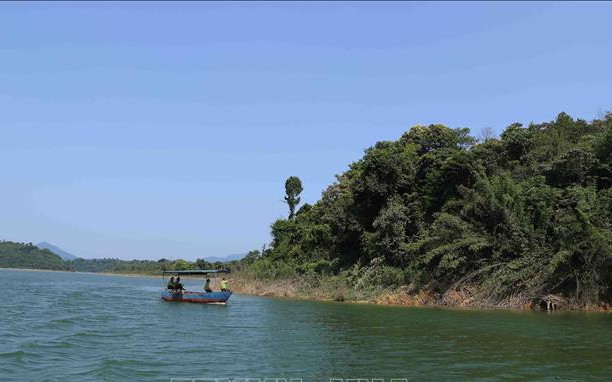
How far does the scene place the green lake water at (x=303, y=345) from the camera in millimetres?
13602

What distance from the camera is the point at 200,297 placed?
36.0 meters

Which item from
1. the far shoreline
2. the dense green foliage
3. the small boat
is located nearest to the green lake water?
the far shoreline

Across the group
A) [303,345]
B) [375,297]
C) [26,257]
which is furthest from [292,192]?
[26,257]

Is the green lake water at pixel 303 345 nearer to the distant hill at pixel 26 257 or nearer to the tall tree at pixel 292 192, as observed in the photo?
the tall tree at pixel 292 192

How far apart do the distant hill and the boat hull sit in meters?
142

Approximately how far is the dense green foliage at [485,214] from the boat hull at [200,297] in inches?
444

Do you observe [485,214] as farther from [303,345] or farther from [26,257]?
[26,257]

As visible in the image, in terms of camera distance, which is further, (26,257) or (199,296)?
(26,257)

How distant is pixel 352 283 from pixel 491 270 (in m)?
11.5

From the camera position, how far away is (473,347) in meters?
17.5

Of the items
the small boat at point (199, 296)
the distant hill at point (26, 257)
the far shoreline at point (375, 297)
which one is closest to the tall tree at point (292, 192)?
the far shoreline at point (375, 297)

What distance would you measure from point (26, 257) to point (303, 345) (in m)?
172

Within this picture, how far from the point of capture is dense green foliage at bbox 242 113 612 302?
30.6m

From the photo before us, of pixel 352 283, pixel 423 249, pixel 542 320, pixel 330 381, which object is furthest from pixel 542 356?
pixel 352 283
